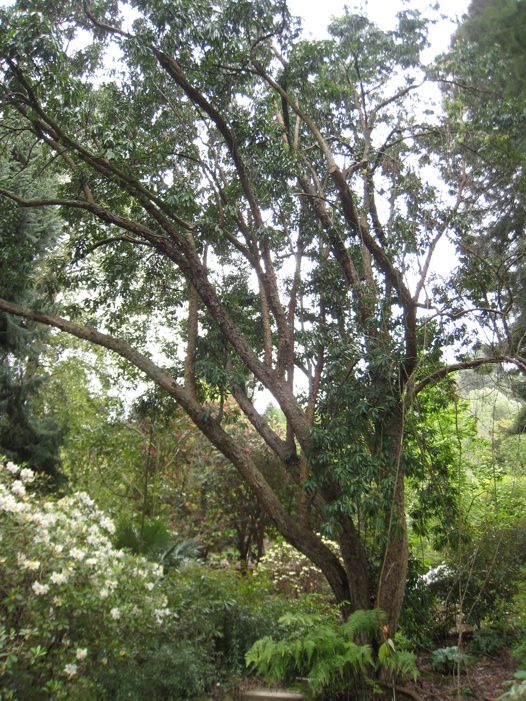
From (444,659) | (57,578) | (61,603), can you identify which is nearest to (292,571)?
(444,659)

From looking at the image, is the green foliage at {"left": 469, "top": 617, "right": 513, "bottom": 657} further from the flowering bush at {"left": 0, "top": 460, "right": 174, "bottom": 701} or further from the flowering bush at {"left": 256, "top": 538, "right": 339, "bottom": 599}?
the flowering bush at {"left": 0, "top": 460, "right": 174, "bottom": 701}

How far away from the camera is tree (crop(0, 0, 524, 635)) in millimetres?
5406

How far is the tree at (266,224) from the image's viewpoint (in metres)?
5.41

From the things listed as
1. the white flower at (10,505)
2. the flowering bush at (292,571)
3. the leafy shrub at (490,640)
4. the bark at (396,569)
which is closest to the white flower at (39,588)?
the white flower at (10,505)

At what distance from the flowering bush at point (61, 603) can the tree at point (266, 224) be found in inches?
81.0

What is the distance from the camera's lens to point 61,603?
3.47 m

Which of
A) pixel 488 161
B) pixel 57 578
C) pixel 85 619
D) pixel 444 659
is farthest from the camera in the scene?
pixel 488 161

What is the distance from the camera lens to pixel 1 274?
6.43 metres

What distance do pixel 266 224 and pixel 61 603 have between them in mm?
5049

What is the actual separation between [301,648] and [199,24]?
630cm

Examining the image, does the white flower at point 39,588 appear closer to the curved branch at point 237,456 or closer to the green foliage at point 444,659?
the curved branch at point 237,456

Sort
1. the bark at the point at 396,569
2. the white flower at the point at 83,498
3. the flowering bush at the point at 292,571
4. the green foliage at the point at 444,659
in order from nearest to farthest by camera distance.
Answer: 1. the white flower at the point at 83,498
2. the bark at the point at 396,569
3. the green foliage at the point at 444,659
4. the flowering bush at the point at 292,571

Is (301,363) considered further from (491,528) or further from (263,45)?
(263,45)

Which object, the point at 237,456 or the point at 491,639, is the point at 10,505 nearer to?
the point at 237,456
